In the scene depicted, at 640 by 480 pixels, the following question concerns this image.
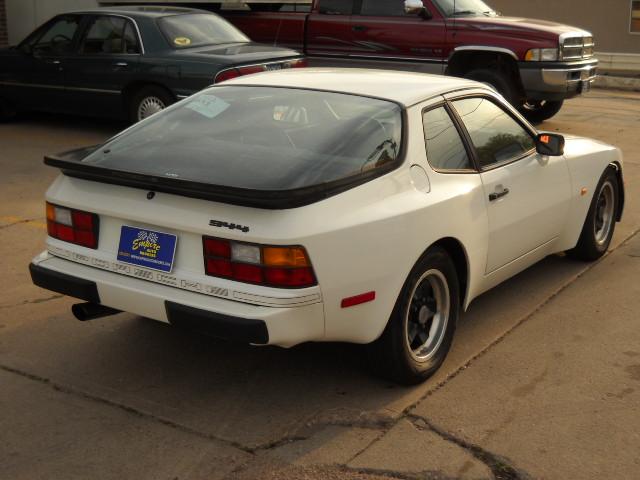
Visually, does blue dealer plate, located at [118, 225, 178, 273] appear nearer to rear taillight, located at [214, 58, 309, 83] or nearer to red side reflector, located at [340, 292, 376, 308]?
red side reflector, located at [340, 292, 376, 308]

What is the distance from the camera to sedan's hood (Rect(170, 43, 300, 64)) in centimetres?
1034

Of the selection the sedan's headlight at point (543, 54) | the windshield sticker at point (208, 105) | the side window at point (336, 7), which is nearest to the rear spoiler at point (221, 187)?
the windshield sticker at point (208, 105)

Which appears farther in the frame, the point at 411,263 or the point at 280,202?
the point at 411,263

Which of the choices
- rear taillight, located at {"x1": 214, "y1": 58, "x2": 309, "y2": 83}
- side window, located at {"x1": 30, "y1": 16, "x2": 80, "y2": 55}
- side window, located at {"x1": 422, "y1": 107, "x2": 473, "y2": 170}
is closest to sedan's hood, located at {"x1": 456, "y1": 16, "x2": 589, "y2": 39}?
rear taillight, located at {"x1": 214, "y1": 58, "x2": 309, "y2": 83}

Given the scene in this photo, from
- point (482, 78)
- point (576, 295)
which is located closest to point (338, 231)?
point (576, 295)

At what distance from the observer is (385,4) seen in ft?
42.0

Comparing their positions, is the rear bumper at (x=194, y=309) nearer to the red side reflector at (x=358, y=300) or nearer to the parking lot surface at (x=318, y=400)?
the red side reflector at (x=358, y=300)

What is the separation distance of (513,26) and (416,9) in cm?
130

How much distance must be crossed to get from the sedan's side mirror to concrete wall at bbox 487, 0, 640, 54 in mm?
11931

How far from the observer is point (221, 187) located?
12.8 feet

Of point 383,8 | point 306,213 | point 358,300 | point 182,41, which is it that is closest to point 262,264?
point 306,213

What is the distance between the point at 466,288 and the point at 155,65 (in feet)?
22.3

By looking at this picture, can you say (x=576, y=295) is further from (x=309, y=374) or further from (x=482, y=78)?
(x=482, y=78)

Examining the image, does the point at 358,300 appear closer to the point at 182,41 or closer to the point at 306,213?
the point at 306,213
